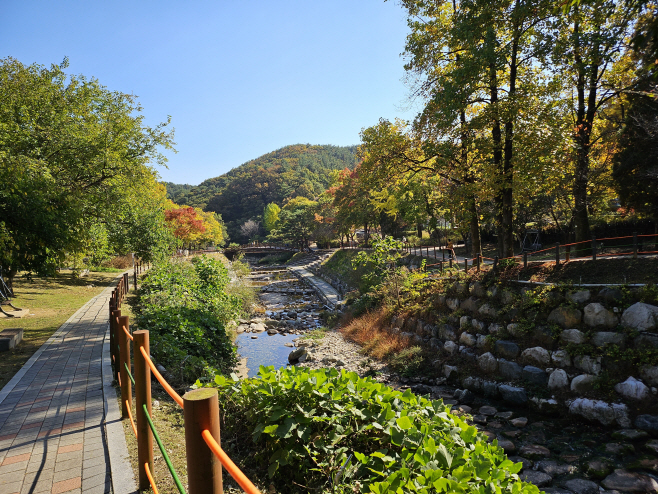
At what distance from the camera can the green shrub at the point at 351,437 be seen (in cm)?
259

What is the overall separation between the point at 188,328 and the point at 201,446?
673cm

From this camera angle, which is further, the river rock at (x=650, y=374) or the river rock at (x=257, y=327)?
the river rock at (x=257, y=327)

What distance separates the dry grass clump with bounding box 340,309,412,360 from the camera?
11203 millimetres

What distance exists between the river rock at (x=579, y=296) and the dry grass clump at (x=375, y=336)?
4.63m

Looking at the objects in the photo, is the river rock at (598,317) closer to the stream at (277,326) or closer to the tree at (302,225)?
the stream at (277,326)

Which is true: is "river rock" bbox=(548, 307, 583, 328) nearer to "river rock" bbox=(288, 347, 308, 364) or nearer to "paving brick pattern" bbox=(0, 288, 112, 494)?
"river rock" bbox=(288, 347, 308, 364)

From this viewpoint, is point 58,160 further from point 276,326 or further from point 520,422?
point 520,422

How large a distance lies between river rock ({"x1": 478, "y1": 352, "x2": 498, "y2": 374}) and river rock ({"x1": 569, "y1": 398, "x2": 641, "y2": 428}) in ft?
6.01

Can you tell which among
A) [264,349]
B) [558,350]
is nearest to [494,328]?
[558,350]

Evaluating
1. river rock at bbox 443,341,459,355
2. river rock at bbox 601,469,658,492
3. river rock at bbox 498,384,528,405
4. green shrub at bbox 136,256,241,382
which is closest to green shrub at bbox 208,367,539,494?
green shrub at bbox 136,256,241,382

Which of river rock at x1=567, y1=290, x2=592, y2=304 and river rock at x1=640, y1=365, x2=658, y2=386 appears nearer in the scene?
river rock at x1=640, y1=365, x2=658, y2=386

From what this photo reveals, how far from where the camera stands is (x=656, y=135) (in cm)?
1051

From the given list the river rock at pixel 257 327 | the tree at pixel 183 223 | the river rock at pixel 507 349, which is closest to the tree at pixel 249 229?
the tree at pixel 183 223

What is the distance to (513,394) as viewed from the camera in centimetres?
759
